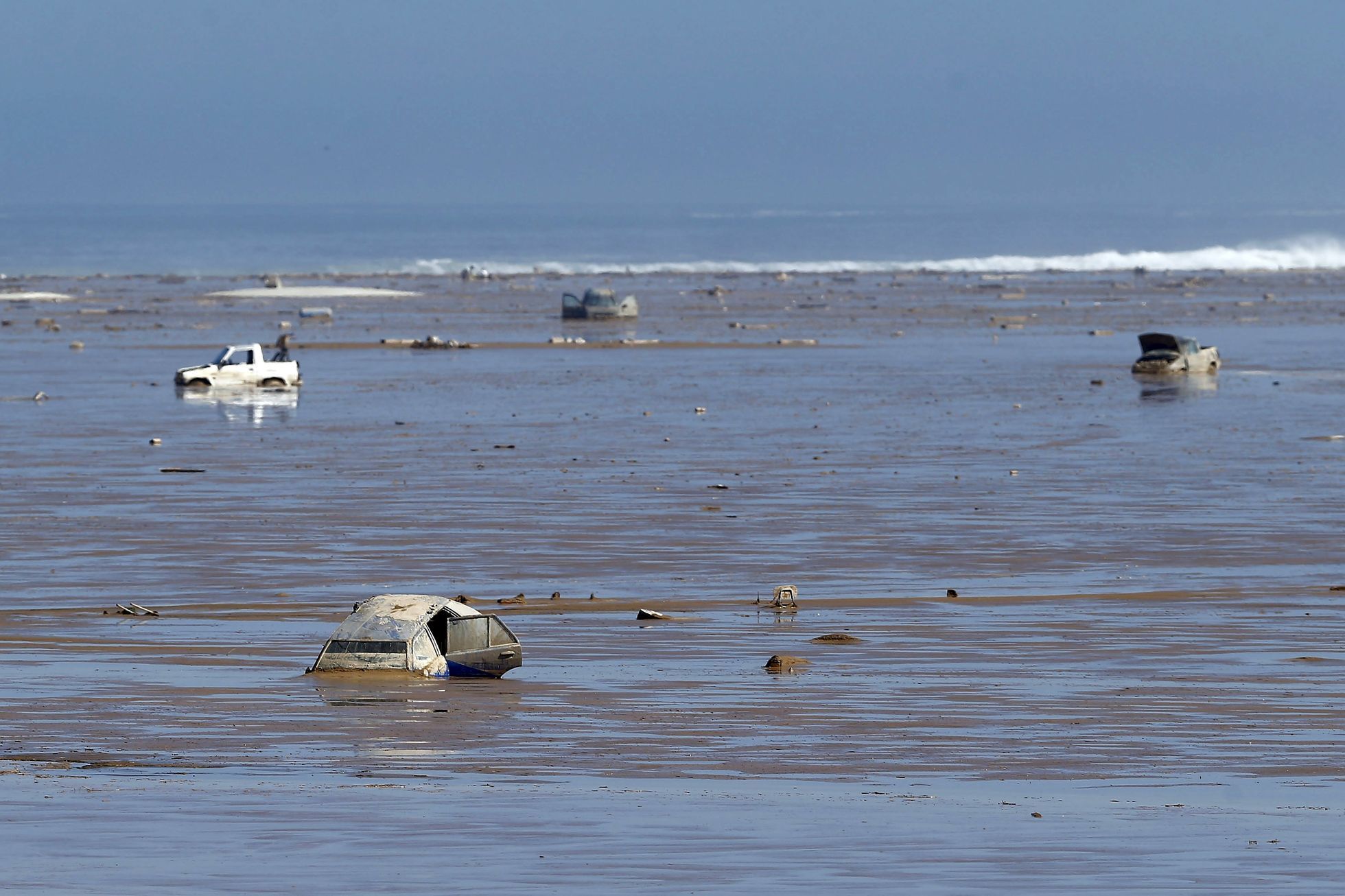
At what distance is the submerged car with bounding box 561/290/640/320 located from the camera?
10700cm

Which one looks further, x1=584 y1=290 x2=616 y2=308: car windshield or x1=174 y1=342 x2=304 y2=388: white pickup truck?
x1=584 y1=290 x2=616 y2=308: car windshield

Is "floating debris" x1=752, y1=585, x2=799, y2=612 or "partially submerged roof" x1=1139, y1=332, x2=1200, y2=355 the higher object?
"partially submerged roof" x1=1139, y1=332, x2=1200, y2=355

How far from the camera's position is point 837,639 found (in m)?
27.1

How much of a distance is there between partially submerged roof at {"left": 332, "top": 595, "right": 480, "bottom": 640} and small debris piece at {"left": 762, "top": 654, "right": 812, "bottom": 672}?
3.23 m

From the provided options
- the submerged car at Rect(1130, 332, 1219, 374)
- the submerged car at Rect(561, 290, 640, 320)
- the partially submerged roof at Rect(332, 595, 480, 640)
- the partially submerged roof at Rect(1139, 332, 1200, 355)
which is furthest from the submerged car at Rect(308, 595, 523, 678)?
the submerged car at Rect(561, 290, 640, 320)

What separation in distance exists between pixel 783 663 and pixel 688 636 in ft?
8.36

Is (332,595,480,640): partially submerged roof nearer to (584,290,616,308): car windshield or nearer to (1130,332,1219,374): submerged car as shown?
(1130,332,1219,374): submerged car

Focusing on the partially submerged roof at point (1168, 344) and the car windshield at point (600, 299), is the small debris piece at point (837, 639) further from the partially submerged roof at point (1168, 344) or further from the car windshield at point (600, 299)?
the car windshield at point (600, 299)

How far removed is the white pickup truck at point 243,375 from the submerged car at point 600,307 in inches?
1492

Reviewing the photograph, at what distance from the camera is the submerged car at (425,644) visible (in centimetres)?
2466

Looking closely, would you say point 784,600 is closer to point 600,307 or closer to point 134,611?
point 134,611

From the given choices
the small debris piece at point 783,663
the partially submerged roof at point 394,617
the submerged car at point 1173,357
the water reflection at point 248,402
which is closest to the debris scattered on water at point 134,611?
the partially submerged roof at point 394,617

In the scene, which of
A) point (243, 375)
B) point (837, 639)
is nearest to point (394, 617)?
point (837, 639)

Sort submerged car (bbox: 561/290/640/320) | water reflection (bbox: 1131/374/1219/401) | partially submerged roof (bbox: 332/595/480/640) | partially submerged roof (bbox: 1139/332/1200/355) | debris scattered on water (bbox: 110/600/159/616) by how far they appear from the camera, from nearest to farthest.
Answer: partially submerged roof (bbox: 332/595/480/640) < debris scattered on water (bbox: 110/600/159/616) < water reflection (bbox: 1131/374/1219/401) < partially submerged roof (bbox: 1139/332/1200/355) < submerged car (bbox: 561/290/640/320)
